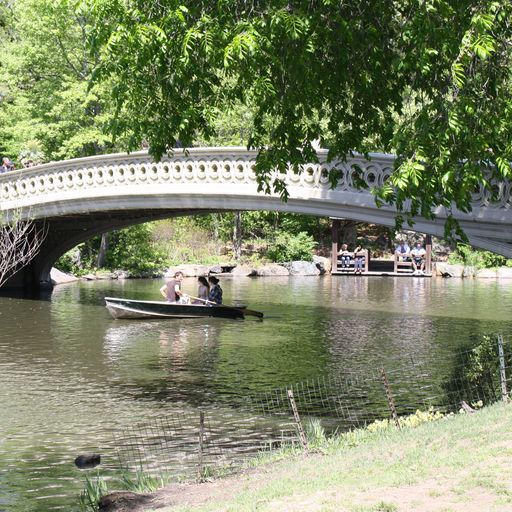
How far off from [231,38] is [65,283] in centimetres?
3102

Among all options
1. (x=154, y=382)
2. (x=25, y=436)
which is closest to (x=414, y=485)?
(x=25, y=436)

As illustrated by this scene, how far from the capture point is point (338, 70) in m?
14.5

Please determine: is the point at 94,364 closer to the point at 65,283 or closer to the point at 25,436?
the point at 25,436

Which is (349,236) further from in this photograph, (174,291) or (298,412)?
(298,412)

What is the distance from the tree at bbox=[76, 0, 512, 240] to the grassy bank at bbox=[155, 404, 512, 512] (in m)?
2.95

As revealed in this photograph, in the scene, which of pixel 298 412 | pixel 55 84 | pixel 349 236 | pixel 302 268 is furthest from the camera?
pixel 349 236

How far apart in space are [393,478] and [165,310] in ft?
66.9

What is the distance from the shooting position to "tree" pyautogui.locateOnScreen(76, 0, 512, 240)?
12.1m

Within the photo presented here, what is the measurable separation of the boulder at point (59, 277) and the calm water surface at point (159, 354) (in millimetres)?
4005

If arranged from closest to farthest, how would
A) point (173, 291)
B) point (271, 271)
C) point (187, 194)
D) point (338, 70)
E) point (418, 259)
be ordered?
point (338, 70) < point (187, 194) < point (173, 291) < point (271, 271) < point (418, 259)

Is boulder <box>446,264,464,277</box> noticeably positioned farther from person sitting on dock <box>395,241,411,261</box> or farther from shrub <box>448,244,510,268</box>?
person sitting on dock <box>395,241,411,261</box>

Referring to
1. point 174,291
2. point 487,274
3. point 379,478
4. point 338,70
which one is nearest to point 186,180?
point 174,291

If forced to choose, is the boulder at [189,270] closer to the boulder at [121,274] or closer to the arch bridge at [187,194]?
the boulder at [121,274]

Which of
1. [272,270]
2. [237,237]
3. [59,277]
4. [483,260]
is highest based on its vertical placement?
[237,237]
